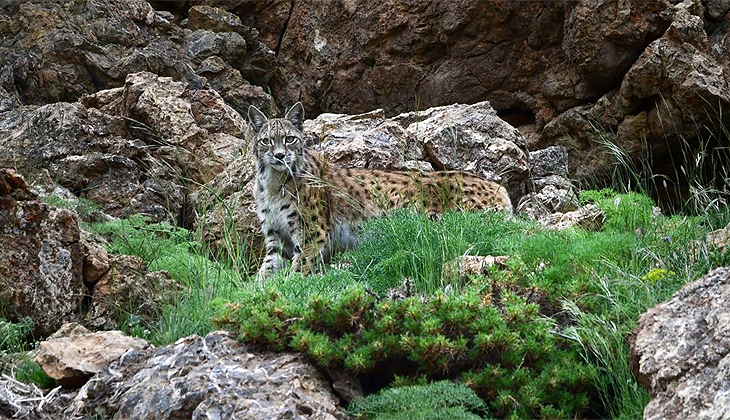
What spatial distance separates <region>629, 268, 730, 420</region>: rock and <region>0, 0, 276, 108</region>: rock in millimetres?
10453

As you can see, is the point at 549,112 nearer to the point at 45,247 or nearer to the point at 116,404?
the point at 45,247

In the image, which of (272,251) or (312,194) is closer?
(272,251)

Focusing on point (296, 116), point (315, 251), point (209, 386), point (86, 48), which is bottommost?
point (315, 251)

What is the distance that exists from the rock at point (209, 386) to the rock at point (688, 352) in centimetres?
199

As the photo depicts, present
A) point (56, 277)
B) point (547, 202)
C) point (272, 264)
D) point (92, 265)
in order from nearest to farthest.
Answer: point (56, 277), point (92, 265), point (272, 264), point (547, 202)

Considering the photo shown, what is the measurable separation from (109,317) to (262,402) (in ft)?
9.78

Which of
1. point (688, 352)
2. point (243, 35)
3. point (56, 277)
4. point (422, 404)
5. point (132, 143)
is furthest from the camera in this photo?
point (243, 35)

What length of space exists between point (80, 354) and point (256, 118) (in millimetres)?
5129

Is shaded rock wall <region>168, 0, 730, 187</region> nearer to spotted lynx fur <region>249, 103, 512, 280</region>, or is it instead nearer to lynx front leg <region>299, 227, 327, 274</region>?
spotted lynx fur <region>249, 103, 512, 280</region>

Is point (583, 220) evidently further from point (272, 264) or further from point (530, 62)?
point (530, 62)

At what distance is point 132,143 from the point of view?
12.6 metres

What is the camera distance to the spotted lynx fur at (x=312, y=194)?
11.4m

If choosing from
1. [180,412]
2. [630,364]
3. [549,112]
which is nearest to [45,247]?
[180,412]

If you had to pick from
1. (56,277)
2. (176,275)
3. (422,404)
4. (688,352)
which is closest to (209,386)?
(422,404)
